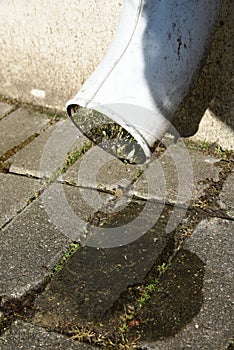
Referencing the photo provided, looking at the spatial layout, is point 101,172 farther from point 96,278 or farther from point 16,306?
point 16,306

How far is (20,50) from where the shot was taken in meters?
3.69

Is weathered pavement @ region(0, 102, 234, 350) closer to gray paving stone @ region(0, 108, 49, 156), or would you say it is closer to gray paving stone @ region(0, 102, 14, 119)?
gray paving stone @ region(0, 108, 49, 156)

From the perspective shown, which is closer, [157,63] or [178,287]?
[178,287]

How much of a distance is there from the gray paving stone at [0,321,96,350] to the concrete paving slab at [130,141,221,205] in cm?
98

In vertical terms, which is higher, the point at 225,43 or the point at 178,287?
the point at 225,43

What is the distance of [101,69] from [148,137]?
1.27 ft

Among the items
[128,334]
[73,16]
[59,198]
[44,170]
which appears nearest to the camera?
[128,334]

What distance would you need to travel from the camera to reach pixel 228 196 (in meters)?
2.89

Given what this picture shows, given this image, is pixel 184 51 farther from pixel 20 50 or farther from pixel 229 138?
pixel 20 50

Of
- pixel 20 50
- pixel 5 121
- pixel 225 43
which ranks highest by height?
pixel 225 43

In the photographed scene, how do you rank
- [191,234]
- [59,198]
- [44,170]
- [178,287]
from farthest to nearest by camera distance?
[44,170] → [59,198] → [191,234] → [178,287]

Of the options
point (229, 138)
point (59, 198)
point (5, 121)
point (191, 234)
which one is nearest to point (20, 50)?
point (5, 121)

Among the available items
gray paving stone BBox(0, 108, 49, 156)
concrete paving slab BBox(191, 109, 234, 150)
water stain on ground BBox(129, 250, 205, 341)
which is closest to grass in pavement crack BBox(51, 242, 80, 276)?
water stain on ground BBox(129, 250, 205, 341)

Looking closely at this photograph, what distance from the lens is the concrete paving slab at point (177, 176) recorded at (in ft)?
9.57
